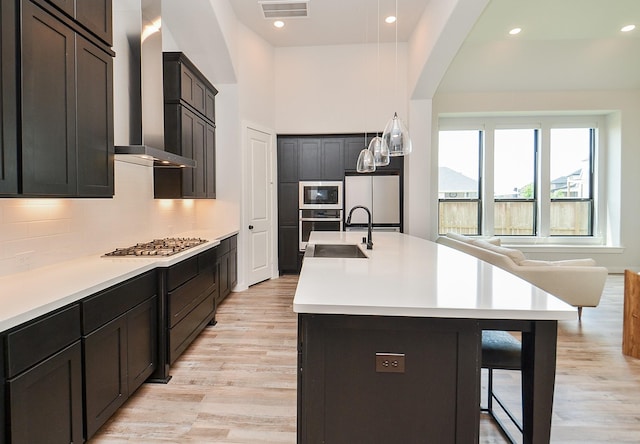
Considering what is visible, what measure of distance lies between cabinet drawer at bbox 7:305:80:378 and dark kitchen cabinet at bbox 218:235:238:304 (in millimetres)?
2201

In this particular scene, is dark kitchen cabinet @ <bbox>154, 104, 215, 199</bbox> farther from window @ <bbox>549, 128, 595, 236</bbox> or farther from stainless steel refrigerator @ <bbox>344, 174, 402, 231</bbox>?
window @ <bbox>549, 128, 595, 236</bbox>

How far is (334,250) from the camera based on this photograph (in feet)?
9.67

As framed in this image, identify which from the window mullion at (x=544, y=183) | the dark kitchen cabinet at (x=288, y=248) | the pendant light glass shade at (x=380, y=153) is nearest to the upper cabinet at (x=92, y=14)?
the pendant light glass shade at (x=380, y=153)

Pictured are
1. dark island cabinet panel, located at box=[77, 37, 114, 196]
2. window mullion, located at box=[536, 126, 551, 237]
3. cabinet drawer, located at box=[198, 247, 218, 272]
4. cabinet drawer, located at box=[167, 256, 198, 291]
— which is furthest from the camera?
window mullion, located at box=[536, 126, 551, 237]

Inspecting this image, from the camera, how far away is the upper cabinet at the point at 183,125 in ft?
10.7

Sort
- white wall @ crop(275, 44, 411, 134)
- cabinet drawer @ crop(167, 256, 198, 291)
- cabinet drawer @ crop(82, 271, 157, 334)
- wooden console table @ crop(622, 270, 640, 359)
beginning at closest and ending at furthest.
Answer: cabinet drawer @ crop(82, 271, 157, 334), cabinet drawer @ crop(167, 256, 198, 291), wooden console table @ crop(622, 270, 640, 359), white wall @ crop(275, 44, 411, 134)

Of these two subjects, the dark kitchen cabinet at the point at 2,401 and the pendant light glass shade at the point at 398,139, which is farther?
the pendant light glass shade at the point at 398,139

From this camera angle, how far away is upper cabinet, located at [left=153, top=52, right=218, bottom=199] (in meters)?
3.25

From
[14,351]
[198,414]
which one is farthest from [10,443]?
[198,414]

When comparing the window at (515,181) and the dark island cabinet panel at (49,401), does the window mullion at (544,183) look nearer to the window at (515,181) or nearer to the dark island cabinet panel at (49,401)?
the window at (515,181)

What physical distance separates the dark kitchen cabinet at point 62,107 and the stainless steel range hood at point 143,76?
1.31 feet

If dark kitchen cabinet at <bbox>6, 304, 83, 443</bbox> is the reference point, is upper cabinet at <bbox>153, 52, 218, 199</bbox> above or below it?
above

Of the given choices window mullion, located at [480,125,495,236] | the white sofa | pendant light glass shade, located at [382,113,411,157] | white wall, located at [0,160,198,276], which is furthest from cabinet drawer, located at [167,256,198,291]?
window mullion, located at [480,125,495,236]

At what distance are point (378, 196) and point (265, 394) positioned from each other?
3.95 m
